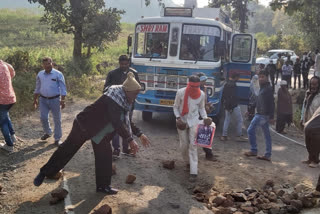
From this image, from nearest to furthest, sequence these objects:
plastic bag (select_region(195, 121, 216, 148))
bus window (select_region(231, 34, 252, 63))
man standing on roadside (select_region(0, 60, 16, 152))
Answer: plastic bag (select_region(195, 121, 216, 148)), man standing on roadside (select_region(0, 60, 16, 152)), bus window (select_region(231, 34, 252, 63))

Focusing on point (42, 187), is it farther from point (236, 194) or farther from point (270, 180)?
point (270, 180)

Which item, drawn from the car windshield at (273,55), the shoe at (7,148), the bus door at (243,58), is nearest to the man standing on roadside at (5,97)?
the shoe at (7,148)

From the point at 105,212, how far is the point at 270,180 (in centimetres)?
295

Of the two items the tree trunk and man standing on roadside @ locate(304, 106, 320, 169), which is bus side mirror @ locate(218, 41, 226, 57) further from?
the tree trunk

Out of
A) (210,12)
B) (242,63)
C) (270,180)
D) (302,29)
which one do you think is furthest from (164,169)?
(302,29)

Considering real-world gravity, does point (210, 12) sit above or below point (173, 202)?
→ above

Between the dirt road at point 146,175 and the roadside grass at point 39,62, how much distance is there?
3066 millimetres

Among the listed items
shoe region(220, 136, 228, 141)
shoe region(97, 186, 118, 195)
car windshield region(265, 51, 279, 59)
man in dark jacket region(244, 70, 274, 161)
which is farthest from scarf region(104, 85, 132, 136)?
car windshield region(265, 51, 279, 59)

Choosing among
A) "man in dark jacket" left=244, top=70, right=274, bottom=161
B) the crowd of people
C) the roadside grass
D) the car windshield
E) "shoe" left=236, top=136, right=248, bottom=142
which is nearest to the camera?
the crowd of people

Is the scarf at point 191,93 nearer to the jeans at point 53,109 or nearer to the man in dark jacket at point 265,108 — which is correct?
the man in dark jacket at point 265,108

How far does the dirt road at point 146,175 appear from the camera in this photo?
4.49m

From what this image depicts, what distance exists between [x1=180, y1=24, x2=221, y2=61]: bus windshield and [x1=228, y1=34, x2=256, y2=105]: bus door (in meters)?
1.13

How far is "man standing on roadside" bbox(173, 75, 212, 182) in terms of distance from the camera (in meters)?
5.48

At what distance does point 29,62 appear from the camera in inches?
550
